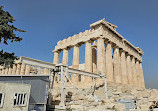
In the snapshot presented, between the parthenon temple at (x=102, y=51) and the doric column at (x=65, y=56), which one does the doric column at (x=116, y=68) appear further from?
the doric column at (x=65, y=56)

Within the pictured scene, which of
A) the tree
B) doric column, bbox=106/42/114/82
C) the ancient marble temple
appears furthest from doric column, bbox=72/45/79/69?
the tree

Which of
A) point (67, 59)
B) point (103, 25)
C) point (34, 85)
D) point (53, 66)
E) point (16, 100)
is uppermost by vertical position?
point (103, 25)

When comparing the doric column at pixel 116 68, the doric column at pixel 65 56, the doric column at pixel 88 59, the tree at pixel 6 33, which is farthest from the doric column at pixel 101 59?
the tree at pixel 6 33

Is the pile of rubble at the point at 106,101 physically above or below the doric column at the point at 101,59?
below

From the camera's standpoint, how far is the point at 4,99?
34.0 ft

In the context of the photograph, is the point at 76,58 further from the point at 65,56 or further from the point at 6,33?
the point at 6,33

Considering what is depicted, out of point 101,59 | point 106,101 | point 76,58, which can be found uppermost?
point 76,58

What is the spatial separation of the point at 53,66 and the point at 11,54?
16.3 ft

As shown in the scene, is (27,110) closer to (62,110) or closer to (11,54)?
(62,110)

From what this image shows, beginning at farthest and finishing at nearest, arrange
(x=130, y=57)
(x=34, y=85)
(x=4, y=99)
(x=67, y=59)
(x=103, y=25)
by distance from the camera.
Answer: (x=130, y=57), (x=67, y=59), (x=103, y=25), (x=34, y=85), (x=4, y=99)

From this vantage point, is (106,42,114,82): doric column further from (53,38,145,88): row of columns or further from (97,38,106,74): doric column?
(97,38,106,74): doric column

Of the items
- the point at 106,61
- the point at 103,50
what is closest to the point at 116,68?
the point at 106,61

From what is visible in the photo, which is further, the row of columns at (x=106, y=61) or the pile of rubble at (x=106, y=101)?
the row of columns at (x=106, y=61)

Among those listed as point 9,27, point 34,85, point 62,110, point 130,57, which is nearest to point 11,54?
point 9,27
